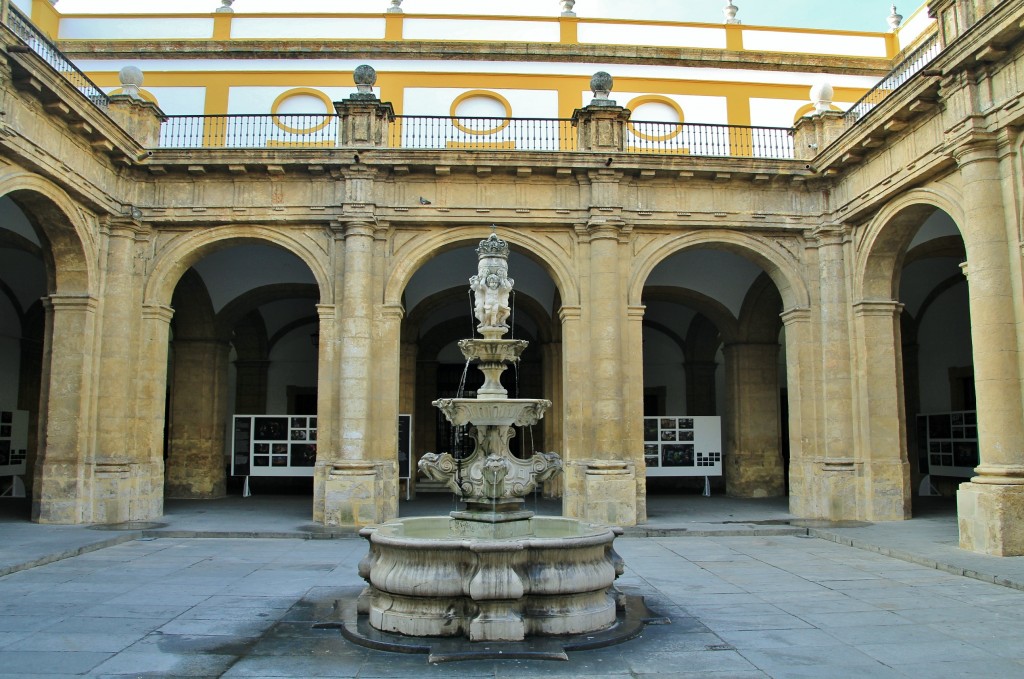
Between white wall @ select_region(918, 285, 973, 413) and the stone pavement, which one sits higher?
white wall @ select_region(918, 285, 973, 413)

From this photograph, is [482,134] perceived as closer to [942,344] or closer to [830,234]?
[830,234]

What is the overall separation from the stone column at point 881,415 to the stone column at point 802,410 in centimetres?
81

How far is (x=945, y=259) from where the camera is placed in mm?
17750

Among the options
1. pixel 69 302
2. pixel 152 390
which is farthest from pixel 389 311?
pixel 69 302

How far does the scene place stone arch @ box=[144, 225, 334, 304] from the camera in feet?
46.0

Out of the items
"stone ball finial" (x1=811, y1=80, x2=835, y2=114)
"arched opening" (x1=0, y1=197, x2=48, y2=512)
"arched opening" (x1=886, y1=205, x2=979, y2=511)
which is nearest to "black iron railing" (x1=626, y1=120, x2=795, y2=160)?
"stone ball finial" (x1=811, y1=80, x2=835, y2=114)

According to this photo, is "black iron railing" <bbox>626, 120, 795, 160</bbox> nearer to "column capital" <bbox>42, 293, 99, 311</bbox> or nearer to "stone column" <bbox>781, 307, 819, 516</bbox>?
"stone column" <bbox>781, 307, 819, 516</bbox>

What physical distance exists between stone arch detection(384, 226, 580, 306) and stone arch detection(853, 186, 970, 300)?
4896 millimetres

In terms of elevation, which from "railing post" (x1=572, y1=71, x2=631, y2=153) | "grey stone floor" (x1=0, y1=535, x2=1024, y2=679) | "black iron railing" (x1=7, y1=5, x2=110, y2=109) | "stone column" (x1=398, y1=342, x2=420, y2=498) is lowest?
"grey stone floor" (x1=0, y1=535, x2=1024, y2=679)

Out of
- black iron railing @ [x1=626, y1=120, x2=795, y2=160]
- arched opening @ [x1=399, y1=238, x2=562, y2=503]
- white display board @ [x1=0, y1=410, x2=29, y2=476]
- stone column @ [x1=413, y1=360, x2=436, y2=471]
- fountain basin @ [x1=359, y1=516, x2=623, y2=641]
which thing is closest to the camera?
fountain basin @ [x1=359, y1=516, x2=623, y2=641]

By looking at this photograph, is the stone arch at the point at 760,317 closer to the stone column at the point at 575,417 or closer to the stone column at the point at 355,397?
the stone column at the point at 575,417

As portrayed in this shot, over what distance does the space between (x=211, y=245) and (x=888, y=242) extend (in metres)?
11.7

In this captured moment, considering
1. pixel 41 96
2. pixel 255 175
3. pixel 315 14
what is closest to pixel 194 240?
pixel 255 175

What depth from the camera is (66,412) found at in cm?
1298
